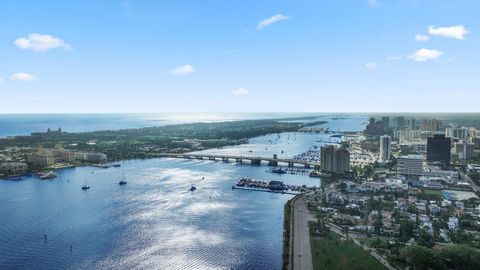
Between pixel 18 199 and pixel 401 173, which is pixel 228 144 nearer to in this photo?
pixel 401 173

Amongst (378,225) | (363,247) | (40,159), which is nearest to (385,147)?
(378,225)

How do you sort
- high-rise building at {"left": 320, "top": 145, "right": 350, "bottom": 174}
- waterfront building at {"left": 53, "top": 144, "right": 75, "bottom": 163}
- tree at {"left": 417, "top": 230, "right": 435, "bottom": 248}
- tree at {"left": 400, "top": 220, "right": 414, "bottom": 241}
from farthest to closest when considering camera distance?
1. waterfront building at {"left": 53, "top": 144, "right": 75, "bottom": 163}
2. high-rise building at {"left": 320, "top": 145, "right": 350, "bottom": 174}
3. tree at {"left": 400, "top": 220, "right": 414, "bottom": 241}
4. tree at {"left": 417, "top": 230, "right": 435, "bottom": 248}

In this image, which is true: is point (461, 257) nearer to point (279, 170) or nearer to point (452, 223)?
point (452, 223)

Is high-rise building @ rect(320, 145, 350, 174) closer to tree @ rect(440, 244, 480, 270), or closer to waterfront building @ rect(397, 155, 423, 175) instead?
waterfront building @ rect(397, 155, 423, 175)

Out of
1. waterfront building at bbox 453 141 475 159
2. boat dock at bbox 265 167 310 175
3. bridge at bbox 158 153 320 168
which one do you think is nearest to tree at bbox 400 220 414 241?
boat dock at bbox 265 167 310 175

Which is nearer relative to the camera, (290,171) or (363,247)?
(363,247)

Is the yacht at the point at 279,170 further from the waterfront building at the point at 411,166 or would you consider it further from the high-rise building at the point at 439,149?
the high-rise building at the point at 439,149

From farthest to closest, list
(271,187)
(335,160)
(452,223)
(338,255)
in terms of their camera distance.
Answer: (335,160), (271,187), (452,223), (338,255)
